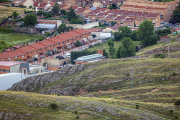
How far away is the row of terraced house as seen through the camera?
2557 inches

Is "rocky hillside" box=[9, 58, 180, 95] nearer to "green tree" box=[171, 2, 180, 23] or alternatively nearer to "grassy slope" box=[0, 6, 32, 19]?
"green tree" box=[171, 2, 180, 23]

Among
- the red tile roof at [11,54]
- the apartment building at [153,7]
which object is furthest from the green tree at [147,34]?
the apartment building at [153,7]

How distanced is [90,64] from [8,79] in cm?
1287

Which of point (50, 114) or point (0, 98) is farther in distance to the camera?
point (0, 98)

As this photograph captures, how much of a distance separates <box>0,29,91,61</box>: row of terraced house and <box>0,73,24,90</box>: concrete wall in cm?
1396

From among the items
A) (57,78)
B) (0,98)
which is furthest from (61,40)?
(0,98)

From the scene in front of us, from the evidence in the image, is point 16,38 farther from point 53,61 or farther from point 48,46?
point 53,61

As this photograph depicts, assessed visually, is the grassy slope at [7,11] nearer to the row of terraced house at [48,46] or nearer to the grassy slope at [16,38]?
the grassy slope at [16,38]

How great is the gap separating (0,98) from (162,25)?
6987 centimetres

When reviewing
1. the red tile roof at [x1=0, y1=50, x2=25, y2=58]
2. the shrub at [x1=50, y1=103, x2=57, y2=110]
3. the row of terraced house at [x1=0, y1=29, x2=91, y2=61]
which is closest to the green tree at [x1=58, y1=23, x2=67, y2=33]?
the row of terraced house at [x1=0, y1=29, x2=91, y2=61]

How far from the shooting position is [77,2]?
124 metres

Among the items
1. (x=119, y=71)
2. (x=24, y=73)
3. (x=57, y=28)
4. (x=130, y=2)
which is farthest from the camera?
(x=130, y=2)

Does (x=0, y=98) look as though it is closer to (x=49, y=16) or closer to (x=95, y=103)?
(x=95, y=103)

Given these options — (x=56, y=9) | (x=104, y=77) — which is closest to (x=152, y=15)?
(x=56, y=9)
